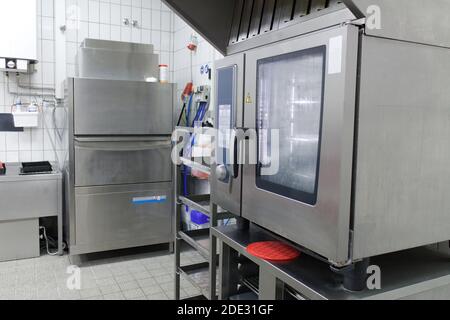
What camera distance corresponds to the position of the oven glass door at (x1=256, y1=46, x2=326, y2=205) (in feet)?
3.44

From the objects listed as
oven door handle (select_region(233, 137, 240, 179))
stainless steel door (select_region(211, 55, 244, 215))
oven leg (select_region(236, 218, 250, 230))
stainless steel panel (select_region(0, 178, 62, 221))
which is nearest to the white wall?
stainless steel panel (select_region(0, 178, 62, 221))

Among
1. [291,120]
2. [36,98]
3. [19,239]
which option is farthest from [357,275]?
[36,98]

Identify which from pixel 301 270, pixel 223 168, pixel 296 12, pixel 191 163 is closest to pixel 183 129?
pixel 191 163

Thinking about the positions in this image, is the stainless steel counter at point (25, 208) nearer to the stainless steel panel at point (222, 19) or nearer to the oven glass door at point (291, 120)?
the stainless steel panel at point (222, 19)

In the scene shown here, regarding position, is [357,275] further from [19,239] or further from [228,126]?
[19,239]

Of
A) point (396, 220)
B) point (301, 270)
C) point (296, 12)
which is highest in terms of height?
point (296, 12)

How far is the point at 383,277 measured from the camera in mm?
1145

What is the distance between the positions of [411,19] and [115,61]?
9.90 feet

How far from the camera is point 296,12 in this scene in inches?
51.0

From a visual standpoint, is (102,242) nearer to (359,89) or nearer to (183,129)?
(183,129)

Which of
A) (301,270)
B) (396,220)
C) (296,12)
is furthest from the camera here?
(296,12)

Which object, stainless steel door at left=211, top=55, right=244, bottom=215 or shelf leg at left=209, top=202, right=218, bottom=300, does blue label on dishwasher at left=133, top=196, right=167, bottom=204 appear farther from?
stainless steel door at left=211, top=55, right=244, bottom=215

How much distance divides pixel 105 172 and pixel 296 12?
2.58 metres

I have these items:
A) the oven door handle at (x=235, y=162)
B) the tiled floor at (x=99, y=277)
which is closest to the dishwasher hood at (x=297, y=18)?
the oven door handle at (x=235, y=162)
